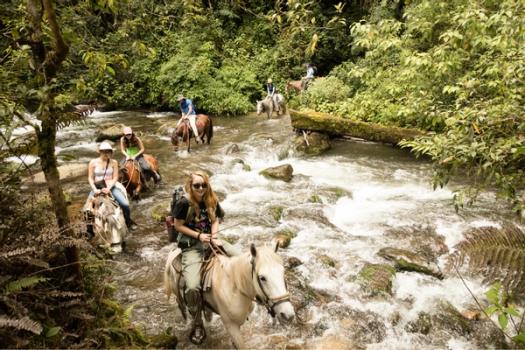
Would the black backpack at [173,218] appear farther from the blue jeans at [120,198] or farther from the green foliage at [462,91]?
the blue jeans at [120,198]

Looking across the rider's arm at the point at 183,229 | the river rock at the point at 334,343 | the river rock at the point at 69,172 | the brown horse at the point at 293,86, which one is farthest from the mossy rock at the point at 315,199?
the brown horse at the point at 293,86

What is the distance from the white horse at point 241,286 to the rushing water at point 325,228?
888 mm

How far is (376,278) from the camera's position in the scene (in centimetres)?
639

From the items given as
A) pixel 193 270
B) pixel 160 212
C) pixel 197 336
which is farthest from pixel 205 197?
pixel 160 212

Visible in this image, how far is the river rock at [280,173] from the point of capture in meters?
11.5

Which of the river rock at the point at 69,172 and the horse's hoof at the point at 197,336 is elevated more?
the horse's hoof at the point at 197,336

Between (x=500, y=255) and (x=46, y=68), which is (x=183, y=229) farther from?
(x=500, y=255)

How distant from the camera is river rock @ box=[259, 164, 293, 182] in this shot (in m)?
11.5

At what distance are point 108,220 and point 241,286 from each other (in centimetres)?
423

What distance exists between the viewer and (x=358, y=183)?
11273mm

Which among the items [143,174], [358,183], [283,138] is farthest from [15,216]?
Result: [283,138]

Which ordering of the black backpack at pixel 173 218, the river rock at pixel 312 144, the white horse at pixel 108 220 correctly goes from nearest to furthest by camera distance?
1. the black backpack at pixel 173 218
2. the white horse at pixel 108 220
3. the river rock at pixel 312 144

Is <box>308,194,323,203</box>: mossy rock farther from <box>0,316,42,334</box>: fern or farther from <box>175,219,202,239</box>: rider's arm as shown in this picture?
<box>0,316,42,334</box>: fern

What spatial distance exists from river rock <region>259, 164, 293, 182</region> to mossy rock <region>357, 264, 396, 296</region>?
514cm
